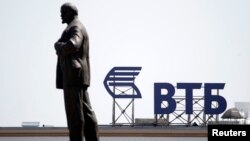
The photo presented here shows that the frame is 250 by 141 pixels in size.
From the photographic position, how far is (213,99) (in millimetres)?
45906

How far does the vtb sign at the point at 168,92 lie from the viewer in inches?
1750

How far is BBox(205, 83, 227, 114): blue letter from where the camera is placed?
150 feet

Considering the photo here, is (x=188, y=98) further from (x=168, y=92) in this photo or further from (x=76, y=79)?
(x=76, y=79)

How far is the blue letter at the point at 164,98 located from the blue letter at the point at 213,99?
7.47 feet

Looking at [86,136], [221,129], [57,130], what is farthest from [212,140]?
[57,130]

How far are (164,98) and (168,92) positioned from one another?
0.43 meters

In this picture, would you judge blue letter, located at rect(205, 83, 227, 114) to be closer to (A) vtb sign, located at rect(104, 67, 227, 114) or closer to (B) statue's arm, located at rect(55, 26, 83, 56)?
(A) vtb sign, located at rect(104, 67, 227, 114)

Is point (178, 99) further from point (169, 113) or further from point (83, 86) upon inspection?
point (83, 86)

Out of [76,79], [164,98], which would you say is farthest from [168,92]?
[76,79]

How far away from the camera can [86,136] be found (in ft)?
43.9

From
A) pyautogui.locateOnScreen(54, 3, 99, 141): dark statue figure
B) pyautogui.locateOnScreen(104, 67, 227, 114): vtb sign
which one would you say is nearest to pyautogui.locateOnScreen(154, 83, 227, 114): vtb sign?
pyautogui.locateOnScreen(104, 67, 227, 114): vtb sign

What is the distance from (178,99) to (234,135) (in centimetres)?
2686

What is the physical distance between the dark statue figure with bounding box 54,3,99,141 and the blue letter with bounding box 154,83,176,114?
3081 cm

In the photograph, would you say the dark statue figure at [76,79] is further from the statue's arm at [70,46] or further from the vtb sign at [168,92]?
the vtb sign at [168,92]
